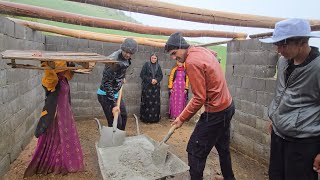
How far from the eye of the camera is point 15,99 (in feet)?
→ 12.2

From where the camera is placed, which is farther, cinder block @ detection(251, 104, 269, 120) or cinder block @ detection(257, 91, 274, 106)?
cinder block @ detection(251, 104, 269, 120)

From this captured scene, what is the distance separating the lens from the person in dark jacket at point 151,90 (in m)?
6.73

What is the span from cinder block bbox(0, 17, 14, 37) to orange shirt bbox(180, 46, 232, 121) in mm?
2362

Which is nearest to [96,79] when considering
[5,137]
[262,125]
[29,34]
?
[29,34]

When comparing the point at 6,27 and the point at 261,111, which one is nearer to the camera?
the point at 6,27

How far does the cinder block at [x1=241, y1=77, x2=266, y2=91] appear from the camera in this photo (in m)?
3.97

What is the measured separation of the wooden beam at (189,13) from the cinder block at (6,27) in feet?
3.69

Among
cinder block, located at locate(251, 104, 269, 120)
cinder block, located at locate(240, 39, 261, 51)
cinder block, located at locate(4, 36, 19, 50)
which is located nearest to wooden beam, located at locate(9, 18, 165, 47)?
cinder block, located at locate(4, 36, 19, 50)

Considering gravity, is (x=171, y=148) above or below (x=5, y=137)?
below

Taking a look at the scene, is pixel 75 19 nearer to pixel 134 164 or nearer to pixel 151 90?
pixel 134 164

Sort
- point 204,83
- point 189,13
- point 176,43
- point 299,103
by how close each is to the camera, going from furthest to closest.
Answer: point 189,13
point 176,43
point 204,83
point 299,103

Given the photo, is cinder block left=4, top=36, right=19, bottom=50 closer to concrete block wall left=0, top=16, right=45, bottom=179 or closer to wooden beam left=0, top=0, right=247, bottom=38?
concrete block wall left=0, top=16, right=45, bottom=179

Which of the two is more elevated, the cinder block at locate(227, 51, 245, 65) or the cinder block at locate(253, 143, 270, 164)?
the cinder block at locate(227, 51, 245, 65)

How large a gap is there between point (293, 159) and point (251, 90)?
2.30 meters
